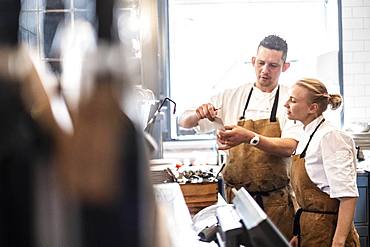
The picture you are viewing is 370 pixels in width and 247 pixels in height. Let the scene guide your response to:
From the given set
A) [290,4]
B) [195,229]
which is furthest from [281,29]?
[195,229]

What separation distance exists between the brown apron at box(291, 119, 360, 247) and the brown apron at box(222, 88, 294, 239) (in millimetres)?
152

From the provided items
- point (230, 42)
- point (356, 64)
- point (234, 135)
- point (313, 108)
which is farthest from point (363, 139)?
point (234, 135)

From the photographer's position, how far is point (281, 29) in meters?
5.23

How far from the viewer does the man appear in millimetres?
2875

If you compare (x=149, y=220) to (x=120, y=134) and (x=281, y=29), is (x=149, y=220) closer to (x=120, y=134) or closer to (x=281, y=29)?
(x=120, y=134)

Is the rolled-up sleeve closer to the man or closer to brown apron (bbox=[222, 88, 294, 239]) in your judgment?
the man

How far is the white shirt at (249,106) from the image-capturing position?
3.06m

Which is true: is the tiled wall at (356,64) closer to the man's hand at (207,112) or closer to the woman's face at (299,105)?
the woman's face at (299,105)

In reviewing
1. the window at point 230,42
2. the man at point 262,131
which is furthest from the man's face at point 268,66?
the window at point 230,42

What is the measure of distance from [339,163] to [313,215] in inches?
13.1

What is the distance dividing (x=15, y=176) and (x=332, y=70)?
500 centimetres

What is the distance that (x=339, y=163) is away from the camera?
2.56m

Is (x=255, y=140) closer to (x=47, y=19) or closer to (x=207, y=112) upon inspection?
(x=207, y=112)

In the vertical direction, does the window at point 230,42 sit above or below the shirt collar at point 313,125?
above
